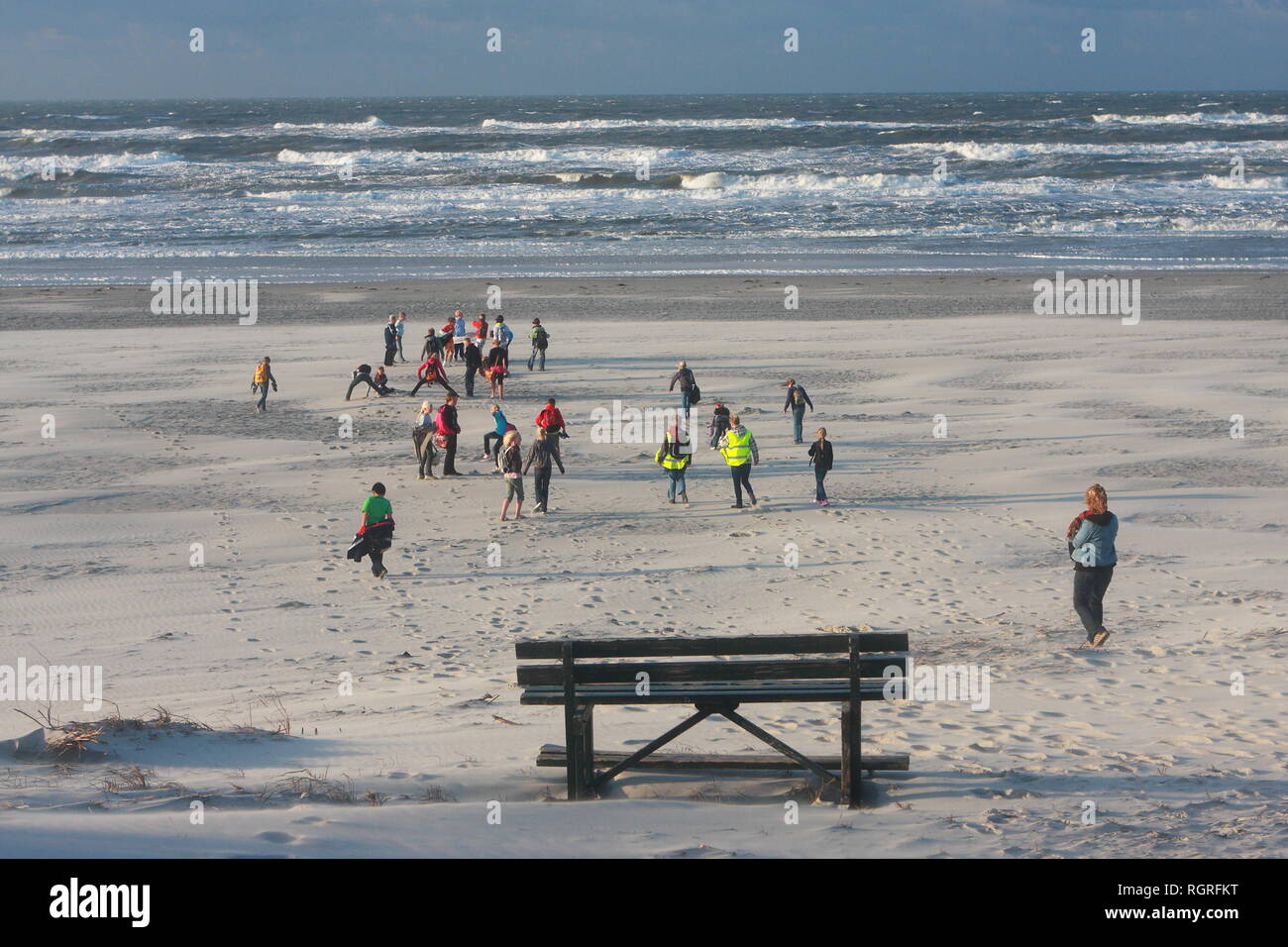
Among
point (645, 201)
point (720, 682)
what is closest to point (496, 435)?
point (720, 682)

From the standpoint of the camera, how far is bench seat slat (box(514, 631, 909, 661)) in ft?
21.1

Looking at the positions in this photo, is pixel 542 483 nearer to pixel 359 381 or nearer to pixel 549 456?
pixel 549 456

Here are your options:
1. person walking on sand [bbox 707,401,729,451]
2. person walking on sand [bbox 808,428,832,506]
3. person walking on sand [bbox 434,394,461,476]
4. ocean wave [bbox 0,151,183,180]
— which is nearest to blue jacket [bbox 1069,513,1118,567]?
person walking on sand [bbox 808,428,832,506]

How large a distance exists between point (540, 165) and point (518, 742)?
6775cm

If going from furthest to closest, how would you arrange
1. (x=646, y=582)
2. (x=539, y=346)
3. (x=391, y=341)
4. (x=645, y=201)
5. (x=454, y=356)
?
(x=645, y=201) < (x=454, y=356) < (x=391, y=341) < (x=539, y=346) < (x=646, y=582)

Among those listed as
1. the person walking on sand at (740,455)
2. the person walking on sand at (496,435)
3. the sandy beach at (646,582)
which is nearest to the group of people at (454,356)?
the sandy beach at (646,582)

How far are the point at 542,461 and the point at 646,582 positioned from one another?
2975 millimetres

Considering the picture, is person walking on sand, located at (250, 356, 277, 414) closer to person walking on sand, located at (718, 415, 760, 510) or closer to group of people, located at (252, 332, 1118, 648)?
group of people, located at (252, 332, 1118, 648)

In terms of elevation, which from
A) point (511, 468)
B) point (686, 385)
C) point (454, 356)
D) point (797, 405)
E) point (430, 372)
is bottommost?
point (511, 468)

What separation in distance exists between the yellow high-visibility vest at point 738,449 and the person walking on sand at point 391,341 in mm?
10266

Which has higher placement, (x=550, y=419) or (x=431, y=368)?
(x=431, y=368)

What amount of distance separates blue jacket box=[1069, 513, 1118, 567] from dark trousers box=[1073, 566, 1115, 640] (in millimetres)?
74

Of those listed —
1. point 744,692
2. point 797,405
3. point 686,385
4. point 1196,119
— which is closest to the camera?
point 744,692

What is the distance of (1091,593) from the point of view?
10.3 metres
